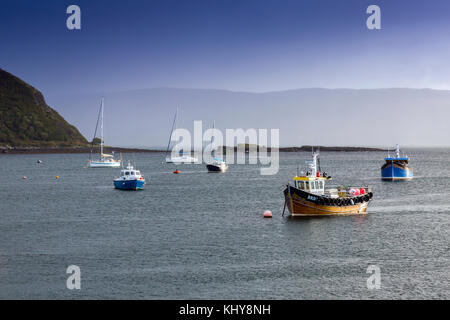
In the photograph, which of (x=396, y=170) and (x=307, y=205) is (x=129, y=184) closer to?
(x=307, y=205)

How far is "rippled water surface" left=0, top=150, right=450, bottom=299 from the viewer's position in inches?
1110

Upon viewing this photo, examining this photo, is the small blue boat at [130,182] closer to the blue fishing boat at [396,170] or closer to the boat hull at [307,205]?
the boat hull at [307,205]

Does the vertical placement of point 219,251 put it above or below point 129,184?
below

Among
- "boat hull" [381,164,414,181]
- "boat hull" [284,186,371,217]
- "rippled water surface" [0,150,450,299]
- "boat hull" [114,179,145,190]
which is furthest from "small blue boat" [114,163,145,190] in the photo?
"boat hull" [381,164,414,181]

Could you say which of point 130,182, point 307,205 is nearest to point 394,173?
point 130,182

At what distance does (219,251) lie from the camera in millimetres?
37000

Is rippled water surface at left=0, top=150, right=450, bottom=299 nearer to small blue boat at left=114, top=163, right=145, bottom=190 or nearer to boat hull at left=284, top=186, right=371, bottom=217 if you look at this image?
boat hull at left=284, top=186, right=371, bottom=217

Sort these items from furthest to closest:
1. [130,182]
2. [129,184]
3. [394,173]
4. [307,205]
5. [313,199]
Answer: [394,173]
[129,184]
[130,182]
[307,205]
[313,199]

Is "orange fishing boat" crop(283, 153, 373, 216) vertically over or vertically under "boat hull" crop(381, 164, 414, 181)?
under

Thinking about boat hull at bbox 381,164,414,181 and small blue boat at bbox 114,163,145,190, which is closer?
small blue boat at bbox 114,163,145,190

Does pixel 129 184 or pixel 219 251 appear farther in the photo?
pixel 129 184

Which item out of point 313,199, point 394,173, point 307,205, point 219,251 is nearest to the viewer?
point 219,251
